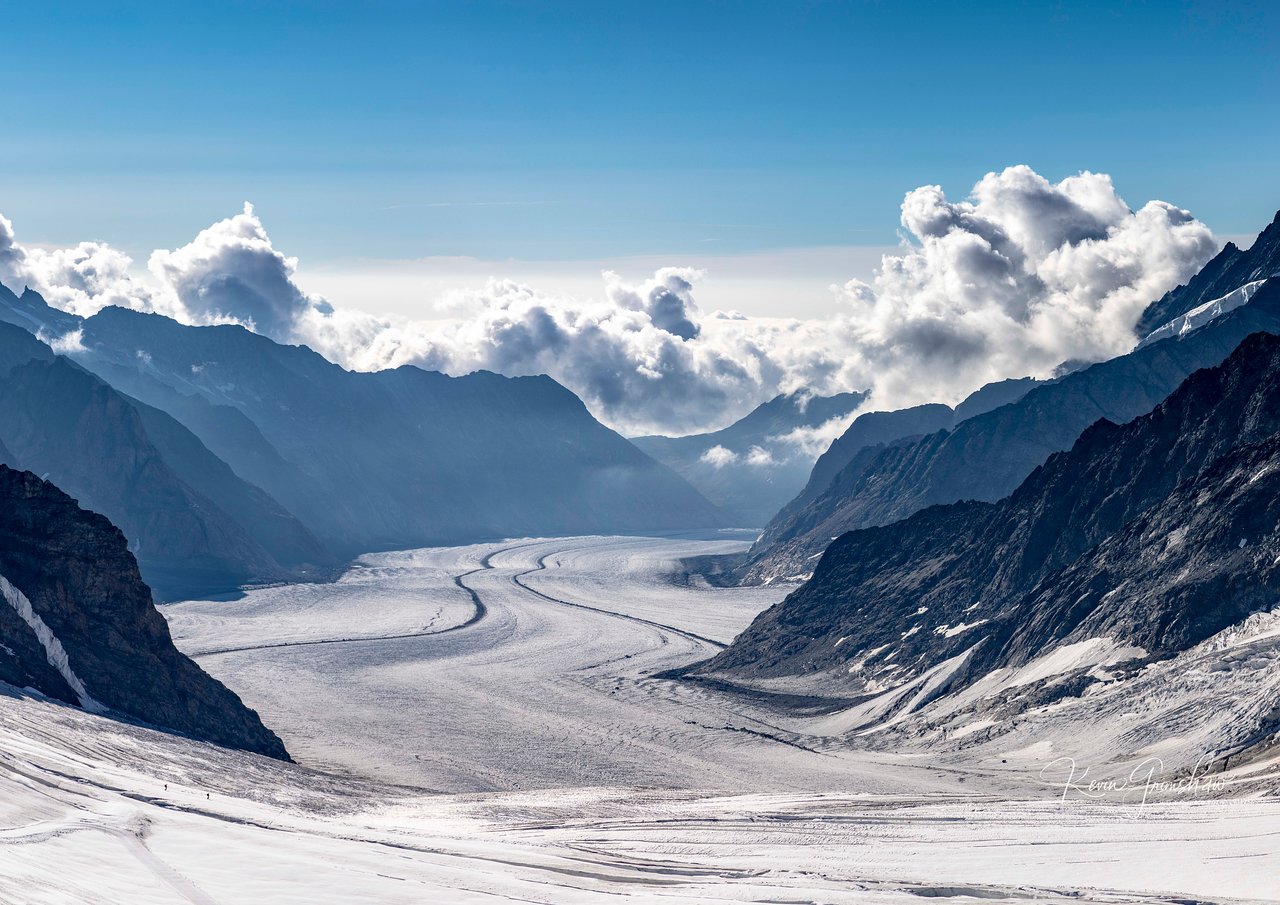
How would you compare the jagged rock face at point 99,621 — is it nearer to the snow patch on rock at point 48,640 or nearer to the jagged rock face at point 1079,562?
the snow patch on rock at point 48,640

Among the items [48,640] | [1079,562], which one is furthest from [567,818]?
[1079,562]

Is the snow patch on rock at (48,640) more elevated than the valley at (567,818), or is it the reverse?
the snow patch on rock at (48,640)

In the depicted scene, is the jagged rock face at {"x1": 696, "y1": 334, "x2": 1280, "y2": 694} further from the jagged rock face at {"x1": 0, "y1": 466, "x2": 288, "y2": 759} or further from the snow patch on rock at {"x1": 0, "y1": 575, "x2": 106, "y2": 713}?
the snow patch on rock at {"x1": 0, "y1": 575, "x2": 106, "y2": 713}

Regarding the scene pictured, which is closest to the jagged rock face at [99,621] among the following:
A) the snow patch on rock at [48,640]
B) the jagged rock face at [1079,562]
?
the snow patch on rock at [48,640]

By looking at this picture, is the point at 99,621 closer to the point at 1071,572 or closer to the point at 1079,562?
Result: the point at 1071,572

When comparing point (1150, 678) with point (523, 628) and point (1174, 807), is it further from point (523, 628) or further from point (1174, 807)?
point (523, 628)
